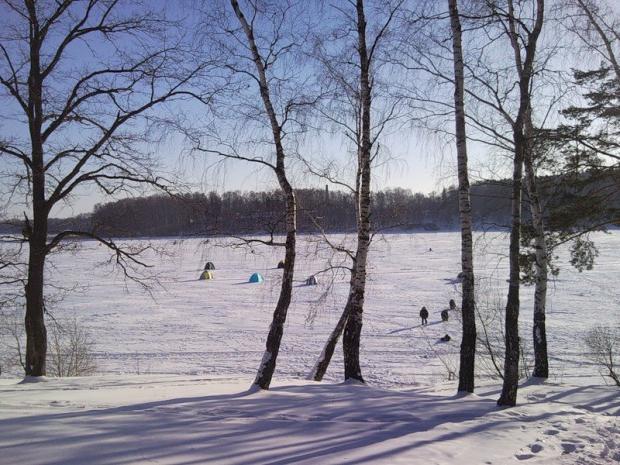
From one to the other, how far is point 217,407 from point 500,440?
3.08m

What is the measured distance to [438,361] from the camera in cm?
1450

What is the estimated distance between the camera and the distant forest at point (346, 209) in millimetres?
8203

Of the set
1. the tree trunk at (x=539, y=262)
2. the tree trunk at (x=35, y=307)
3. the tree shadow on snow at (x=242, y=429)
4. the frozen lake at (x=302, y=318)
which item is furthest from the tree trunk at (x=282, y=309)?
the tree trunk at (x=539, y=262)

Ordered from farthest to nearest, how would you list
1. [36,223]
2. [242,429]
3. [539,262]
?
1. [539,262]
2. [36,223]
3. [242,429]

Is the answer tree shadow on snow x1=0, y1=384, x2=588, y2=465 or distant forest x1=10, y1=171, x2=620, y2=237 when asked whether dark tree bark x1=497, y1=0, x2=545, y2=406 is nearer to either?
tree shadow on snow x1=0, y1=384, x2=588, y2=465

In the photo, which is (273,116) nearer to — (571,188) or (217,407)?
(217,407)

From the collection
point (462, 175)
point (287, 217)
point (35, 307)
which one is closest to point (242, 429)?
point (287, 217)

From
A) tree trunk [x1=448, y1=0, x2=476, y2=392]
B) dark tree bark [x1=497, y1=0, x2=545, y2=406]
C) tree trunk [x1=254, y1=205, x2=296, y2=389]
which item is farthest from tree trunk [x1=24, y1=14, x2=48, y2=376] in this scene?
dark tree bark [x1=497, y1=0, x2=545, y2=406]

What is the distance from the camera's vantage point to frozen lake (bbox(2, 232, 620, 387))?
12.7 meters

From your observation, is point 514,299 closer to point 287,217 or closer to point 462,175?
point 462,175

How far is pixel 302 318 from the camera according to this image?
2123 cm

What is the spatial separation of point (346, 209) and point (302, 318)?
12.4m

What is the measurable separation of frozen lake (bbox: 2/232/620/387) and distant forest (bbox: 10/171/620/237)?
50 cm

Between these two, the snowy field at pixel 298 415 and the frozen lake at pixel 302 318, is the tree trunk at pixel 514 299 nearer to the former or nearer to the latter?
the snowy field at pixel 298 415
